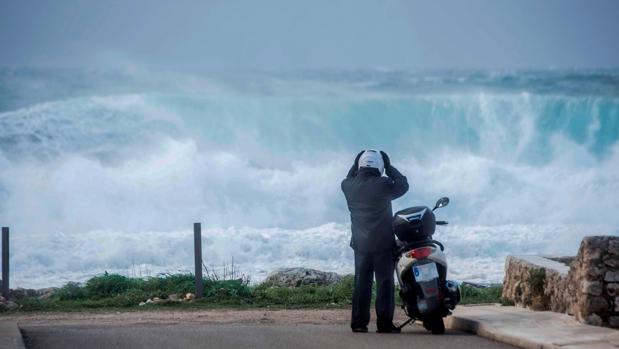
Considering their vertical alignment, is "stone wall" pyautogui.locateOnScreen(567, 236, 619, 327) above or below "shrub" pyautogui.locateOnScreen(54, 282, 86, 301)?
below

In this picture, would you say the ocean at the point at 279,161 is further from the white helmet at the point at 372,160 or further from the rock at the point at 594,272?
the rock at the point at 594,272

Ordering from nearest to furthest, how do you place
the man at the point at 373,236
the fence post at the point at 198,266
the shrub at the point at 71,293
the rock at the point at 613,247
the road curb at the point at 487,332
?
the road curb at the point at 487,332
the rock at the point at 613,247
the man at the point at 373,236
the fence post at the point at 198,266
the shrub at the point at 71,293

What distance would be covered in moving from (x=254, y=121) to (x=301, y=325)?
2739 centimetres

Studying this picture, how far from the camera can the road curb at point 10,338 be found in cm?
927

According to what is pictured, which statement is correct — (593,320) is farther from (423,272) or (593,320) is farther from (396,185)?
(396,185)

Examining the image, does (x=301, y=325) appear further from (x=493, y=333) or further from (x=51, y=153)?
(x=51, y=153)

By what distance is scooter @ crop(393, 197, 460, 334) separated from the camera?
10586 mm

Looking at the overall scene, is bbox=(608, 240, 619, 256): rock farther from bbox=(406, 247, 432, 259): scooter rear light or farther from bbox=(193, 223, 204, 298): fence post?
bbox=(193, 223, 204, 298): fence post

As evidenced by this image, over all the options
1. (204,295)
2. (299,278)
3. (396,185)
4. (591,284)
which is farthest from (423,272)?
(299,278)

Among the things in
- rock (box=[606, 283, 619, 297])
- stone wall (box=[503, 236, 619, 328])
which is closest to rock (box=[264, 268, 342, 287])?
stone wall (box=[503, 236, 619, 328])

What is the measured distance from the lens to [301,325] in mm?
12125

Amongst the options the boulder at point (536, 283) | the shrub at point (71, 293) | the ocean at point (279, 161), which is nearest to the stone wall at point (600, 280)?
the boulder at point (536, 283)

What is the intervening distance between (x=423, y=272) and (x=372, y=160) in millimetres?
1161

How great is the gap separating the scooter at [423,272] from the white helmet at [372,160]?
20.8 inches
